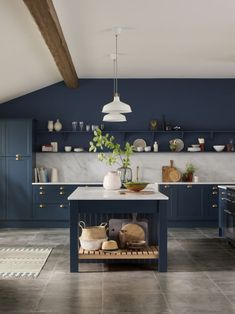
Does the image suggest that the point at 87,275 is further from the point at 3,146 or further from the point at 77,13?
the point at 3,146

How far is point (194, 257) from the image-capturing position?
234 inches

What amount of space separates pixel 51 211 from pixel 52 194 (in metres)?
0.30

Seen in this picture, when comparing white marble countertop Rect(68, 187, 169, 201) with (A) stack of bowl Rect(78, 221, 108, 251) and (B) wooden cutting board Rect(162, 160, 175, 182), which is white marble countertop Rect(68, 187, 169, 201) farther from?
(B) wooden cutting board Rect(162, 160, 175, 182)

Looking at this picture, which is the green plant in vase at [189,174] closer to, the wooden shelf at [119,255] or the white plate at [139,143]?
the white plate at [139,143]

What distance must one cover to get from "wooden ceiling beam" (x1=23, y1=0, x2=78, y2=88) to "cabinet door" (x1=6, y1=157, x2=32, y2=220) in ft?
6.50

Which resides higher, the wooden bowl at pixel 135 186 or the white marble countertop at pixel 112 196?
the wooden bowl at pixel 135 186

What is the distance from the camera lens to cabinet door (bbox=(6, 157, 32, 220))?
8.45 meters

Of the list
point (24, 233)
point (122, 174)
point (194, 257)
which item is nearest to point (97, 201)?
point (122, 174)

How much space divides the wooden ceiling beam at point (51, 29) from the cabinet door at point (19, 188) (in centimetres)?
198

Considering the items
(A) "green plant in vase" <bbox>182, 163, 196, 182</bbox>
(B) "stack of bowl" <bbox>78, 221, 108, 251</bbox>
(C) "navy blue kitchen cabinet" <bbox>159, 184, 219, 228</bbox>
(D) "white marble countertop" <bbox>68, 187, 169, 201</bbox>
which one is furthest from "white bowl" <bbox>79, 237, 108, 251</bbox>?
(A) "green plant in vase" <bbox>182, 163, 196, 182</bbox>

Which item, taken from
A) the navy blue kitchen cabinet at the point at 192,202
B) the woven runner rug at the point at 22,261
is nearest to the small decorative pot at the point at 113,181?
the woven runner rug at the point at 22,261

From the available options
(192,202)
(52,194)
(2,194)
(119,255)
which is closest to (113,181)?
(119,255)

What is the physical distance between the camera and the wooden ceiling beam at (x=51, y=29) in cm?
442

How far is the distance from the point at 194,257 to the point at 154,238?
67cm
